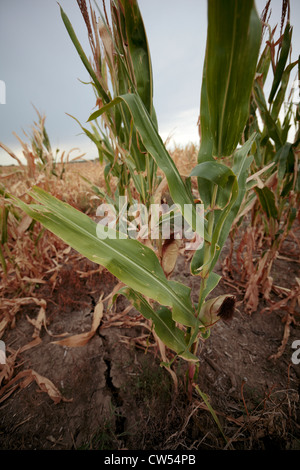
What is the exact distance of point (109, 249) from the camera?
47 cm

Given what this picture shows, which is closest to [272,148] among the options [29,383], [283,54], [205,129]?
[283,54]

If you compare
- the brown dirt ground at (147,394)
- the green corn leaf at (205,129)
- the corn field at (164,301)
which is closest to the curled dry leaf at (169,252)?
the corn field at (164,301)

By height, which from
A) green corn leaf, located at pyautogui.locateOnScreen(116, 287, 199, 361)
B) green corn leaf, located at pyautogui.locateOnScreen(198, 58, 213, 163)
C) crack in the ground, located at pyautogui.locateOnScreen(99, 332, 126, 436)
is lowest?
crack in the ground, located at pyautogui.locateOnScreen(99, 332, 126, 436)

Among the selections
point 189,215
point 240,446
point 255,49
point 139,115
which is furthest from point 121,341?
point 255,49

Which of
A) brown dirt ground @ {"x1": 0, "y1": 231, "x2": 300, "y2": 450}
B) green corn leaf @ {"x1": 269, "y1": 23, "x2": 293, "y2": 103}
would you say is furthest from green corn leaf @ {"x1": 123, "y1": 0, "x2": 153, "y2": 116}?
brown dirt ground @ {"x1": 0, "y1": 231, "x2": 300, "y2": 450}

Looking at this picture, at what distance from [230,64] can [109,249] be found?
457mm

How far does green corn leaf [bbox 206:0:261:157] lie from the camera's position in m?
0.30

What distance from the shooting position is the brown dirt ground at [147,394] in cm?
62

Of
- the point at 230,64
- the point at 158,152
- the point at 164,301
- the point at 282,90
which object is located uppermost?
the point at 282,90

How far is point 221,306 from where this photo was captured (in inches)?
19.6

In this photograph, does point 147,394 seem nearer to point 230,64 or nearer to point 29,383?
point 29,383

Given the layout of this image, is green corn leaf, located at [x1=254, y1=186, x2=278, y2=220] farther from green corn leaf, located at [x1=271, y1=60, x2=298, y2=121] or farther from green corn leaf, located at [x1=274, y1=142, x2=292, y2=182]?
green corn leaf, located at [x1=271, y1=60, x2=298, y2=121]

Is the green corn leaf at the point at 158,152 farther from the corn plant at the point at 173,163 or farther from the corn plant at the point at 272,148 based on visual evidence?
the corn plant at the point at 272,148

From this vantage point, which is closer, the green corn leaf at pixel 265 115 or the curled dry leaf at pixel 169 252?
the curled dry leaf at pixel 169 252
